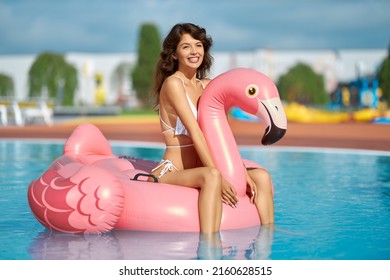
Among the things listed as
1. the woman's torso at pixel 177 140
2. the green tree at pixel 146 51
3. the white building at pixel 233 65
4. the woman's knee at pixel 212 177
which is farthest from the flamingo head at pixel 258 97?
the white building at pixel 233 65

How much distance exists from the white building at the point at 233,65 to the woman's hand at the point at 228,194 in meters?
33.6

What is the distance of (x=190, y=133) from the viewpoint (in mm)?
3855

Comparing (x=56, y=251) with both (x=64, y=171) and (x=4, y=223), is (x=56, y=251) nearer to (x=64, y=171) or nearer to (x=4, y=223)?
(x=64, y=171)

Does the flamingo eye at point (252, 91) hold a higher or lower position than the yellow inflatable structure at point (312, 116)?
higher

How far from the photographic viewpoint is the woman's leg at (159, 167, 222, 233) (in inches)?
147

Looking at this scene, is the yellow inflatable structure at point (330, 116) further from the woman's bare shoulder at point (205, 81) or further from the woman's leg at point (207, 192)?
the woman's leg at point (207, 192)

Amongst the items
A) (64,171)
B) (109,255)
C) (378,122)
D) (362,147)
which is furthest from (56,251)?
(378,122)

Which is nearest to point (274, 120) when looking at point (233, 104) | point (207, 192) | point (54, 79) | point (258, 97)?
point (258, 97)

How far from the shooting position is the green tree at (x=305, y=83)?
3481 centimetres

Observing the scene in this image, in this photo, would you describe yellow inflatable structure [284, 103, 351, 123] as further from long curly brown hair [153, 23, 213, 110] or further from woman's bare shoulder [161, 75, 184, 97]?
woman's bare shoulder [161, 75, 184, 97]

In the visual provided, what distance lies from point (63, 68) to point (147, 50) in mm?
5631

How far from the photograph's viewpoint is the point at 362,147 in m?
10.5

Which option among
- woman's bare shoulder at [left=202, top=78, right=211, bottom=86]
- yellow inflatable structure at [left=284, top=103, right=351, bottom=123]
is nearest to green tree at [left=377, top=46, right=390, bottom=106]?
yellow inflatable structure at [left=284, top=103, right=351, bottom=123]
